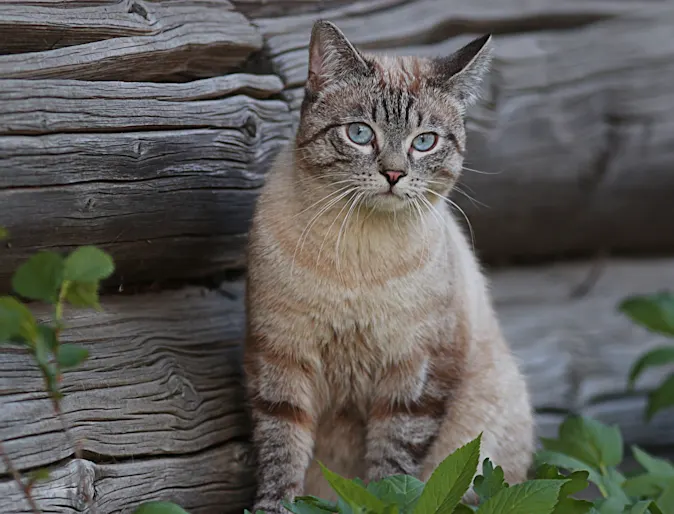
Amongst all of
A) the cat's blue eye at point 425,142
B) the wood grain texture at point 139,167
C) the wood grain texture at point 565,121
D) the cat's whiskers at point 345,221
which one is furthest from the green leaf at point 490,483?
the wood grain texture at point 565,121

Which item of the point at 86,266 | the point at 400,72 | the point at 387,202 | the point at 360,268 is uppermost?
the point at 400,72

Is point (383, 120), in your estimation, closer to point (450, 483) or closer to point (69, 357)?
point (450, 483)

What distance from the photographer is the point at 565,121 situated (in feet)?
14.7

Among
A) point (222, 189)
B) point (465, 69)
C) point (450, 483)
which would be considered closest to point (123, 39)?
point (222, 189)

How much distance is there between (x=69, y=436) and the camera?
254 cm

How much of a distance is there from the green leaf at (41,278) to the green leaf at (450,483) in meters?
1.10

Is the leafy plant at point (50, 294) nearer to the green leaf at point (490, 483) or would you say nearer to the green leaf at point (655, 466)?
the green leaf at point (490, 483)

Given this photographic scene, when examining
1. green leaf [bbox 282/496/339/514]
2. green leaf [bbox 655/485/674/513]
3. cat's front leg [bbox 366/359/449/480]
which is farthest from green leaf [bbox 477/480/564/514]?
green leaf [bbox 655/485/674/513]

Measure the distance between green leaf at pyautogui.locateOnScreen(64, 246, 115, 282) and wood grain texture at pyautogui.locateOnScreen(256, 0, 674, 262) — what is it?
235cm

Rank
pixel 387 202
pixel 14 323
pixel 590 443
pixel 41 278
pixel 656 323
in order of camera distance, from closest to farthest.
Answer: pixel 14 323, pixel 41 278, pixel 387 202, pixel 590 443, pixel 656 323

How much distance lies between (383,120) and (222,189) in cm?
72

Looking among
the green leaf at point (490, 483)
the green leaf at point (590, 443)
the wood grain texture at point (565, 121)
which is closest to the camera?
the green leaf at point (490, 483)

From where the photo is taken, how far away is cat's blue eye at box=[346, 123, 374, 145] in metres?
2.85

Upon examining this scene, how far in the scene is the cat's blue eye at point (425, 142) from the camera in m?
2.88
